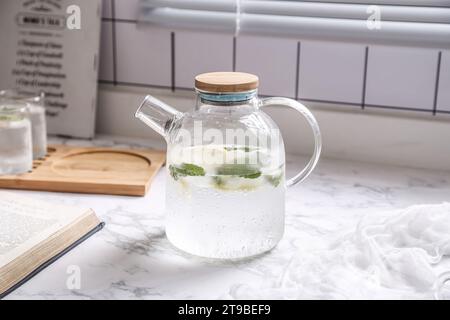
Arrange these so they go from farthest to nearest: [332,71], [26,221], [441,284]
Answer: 1. [332,71]
2. [26,221]
3. [441,284]

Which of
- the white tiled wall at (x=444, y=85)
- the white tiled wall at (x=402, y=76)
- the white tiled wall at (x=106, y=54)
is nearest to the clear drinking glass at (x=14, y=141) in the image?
the white tiled wall at (x=106, y=54)

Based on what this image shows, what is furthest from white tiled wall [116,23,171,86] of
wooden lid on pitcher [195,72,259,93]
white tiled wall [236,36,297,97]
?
wooden lid on pitcher [195,72,259,93]

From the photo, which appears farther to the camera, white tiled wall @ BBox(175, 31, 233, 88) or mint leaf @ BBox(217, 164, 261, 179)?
white tiled wall @ BBox(175, 31, 233, 88)

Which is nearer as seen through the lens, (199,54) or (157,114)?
(157,114)

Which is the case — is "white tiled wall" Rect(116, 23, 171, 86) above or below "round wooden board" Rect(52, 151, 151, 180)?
above

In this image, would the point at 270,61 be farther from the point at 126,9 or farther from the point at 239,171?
the point at 239,171

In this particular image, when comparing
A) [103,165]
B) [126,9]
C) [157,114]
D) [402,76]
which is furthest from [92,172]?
[402,76]

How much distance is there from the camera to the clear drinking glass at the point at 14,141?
127 cm

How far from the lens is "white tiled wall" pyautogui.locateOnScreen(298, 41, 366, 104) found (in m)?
1.38

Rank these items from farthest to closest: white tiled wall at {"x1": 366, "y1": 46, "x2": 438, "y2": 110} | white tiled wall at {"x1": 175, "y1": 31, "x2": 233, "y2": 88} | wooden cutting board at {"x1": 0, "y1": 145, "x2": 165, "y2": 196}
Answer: white tiled wall at {"x1": 175, "y1": 31, "x2": 233, "y2": 88}
white tiled wall at {"x1": 366, "y1": 46, "x2": 438, "y2": 110}
wooden cutting board at {"x1": 0, "y1": 145, "x2": 165, "y2": 196}

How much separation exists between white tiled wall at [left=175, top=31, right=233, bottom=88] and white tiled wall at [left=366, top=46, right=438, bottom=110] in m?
0.29

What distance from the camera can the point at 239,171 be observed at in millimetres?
958

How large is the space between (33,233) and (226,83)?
1.13 feet

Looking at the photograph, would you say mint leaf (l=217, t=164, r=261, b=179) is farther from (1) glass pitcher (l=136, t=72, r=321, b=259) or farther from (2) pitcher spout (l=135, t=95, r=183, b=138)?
(2) pitcher spout (l=135, t=95, r=183, b=138)
